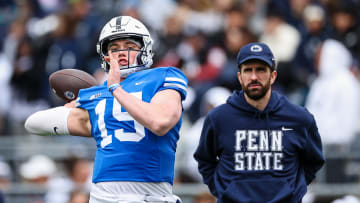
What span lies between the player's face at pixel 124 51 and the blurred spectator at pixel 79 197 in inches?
175

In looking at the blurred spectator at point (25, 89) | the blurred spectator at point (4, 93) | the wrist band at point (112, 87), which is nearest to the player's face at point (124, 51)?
the wrist band at point (112, 87)

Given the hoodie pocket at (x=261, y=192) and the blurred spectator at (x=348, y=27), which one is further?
the blurred spectator at (x=348, y=27)

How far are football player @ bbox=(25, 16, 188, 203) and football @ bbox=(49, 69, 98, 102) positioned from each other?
1.14ft

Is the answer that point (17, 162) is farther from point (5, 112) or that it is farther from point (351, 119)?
point (351, 119)

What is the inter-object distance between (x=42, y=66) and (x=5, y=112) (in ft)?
3.38

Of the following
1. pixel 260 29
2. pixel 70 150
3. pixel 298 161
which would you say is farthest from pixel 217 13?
pixel 298 161

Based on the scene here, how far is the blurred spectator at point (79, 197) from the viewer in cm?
918

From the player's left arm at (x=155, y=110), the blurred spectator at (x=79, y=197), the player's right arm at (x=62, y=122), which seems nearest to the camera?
the player's left arm at (x=155, y=110)

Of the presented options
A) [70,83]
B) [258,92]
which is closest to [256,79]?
[258,92]

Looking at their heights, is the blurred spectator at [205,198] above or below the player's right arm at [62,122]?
below

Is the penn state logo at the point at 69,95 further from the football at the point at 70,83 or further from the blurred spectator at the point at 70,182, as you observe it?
the blurred spectator at the point at 70,182

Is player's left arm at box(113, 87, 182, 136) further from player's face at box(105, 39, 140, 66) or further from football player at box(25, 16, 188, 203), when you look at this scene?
player's face at box(105, 39, 140, 66)

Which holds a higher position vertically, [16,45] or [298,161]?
[16,45]

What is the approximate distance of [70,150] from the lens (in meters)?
10.4
